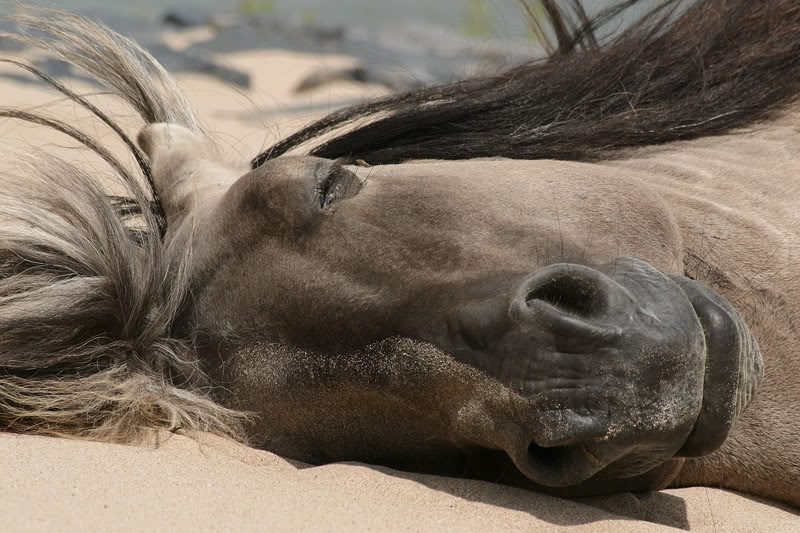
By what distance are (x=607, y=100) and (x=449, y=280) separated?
1.49 m

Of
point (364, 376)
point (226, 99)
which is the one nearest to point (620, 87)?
point (364, 376)

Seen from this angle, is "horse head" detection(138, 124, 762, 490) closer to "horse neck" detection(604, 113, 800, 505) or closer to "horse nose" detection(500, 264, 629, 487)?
"horse nose" detection(500, 264, 629, 487)

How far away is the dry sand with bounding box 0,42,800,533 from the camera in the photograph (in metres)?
2.23

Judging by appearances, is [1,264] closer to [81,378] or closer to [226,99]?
[81,378]

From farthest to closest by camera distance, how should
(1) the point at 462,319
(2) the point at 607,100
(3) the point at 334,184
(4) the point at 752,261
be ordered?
(2) the point at 607,100, (4) the point at 752,261, (3) the point at 334,184, (1) the point at 462,319

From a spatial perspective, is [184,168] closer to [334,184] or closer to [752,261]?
[334,184]

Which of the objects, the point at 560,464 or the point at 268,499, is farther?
the point at 268,499

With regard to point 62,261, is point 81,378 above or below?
below

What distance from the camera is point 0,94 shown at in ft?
25.7

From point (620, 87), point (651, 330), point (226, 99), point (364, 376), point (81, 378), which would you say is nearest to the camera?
point (651, 330)

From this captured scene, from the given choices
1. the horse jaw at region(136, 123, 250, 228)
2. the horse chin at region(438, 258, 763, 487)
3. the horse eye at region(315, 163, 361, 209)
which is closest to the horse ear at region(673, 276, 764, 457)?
the horse chin at region(438, 258, 763, 487)

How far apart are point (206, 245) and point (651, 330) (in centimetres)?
129

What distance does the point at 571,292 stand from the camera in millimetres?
2283

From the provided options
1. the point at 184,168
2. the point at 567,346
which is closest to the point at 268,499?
the point at 567,346
